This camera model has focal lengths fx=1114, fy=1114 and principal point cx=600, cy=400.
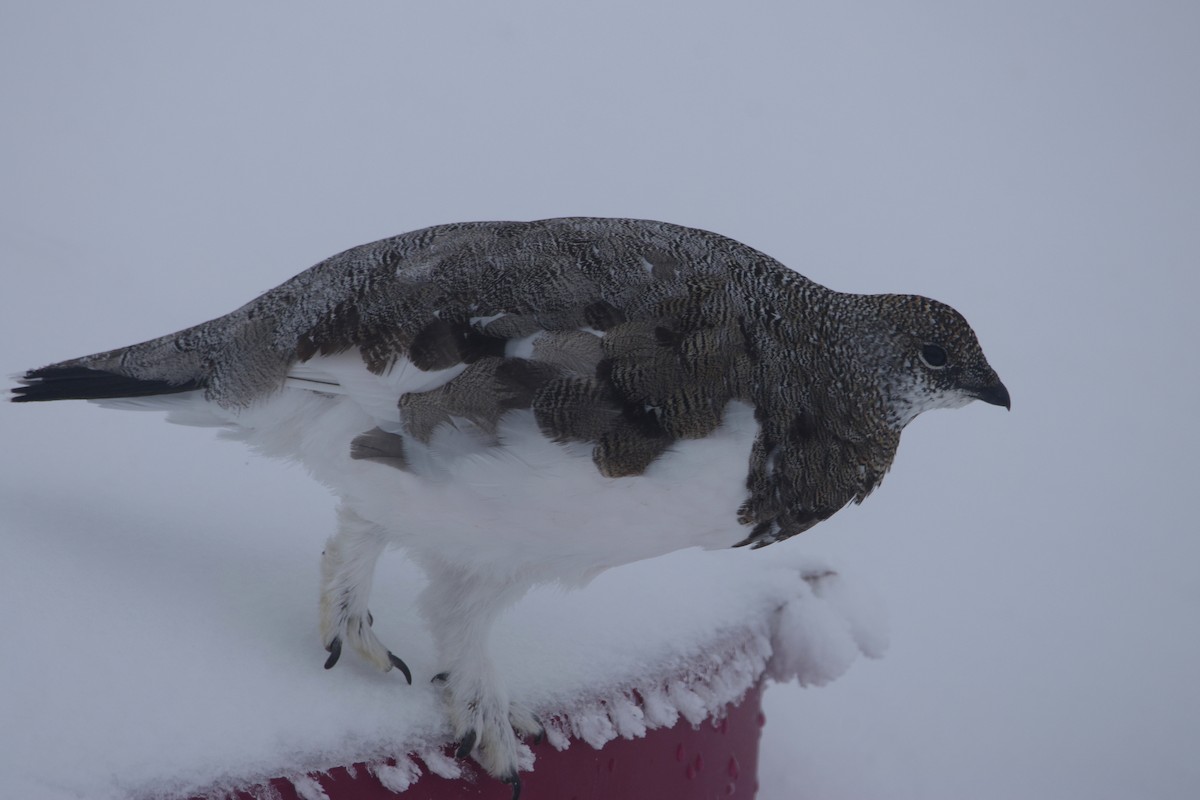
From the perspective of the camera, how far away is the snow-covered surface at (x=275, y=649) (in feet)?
4.02

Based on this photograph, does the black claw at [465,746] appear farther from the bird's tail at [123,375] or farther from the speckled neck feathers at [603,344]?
the bird's tail at [123,375]

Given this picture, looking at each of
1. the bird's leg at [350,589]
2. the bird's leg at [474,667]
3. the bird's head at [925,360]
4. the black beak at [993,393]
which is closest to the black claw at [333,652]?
the bird's leg at [350,589]

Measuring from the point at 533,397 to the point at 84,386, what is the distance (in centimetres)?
68

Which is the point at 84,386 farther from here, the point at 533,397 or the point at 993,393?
the point at 993,393

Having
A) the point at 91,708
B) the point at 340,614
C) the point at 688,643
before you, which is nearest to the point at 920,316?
the point at 688,643

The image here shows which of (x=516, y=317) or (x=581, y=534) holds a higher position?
(x=516, y=317)

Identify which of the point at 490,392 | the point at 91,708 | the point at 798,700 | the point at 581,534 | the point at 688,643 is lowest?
the point at 798,700

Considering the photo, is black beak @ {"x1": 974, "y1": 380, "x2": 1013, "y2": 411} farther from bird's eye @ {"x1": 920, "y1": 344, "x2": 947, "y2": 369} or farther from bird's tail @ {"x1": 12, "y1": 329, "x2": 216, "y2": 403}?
bird's tail @ {"x1": 12, "y1": 329, "x2": 216, "y2": 403}

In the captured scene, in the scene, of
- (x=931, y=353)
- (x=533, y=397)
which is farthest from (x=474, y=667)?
(x=931, y=353)

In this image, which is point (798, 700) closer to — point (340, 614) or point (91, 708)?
point (340, 614)

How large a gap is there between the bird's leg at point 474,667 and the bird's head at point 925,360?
0.55 metres

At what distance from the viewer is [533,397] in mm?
1283

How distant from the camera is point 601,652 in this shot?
1716 mm

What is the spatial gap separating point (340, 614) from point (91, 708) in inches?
13.6
